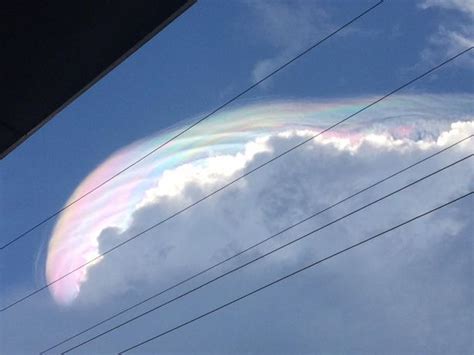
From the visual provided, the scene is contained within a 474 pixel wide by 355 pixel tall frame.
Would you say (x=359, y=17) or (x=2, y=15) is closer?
(x=2, y=15)

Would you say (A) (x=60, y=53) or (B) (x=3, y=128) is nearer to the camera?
(A) (x=60, y=53)

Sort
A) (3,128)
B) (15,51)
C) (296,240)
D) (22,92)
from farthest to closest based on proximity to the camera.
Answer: (296,240) → (3,128) → (22,92) → (15,51)

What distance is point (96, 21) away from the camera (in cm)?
657

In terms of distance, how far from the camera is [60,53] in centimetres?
682

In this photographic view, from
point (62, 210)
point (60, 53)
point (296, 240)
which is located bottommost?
point (296, 240)

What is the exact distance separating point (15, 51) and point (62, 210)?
5.70 meters

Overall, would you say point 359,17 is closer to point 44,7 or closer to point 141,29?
point 141,29

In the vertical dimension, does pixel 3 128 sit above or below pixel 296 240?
above

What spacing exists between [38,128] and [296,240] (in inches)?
163

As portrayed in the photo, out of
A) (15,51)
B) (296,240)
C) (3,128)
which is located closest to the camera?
(15,51)

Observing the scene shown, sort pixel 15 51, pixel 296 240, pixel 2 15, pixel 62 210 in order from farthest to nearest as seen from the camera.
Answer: pixel 62 210
pixel 296 240
pixel 15 51
pixel 2 15

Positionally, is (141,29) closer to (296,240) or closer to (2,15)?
(2,15)

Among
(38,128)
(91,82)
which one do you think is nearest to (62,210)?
(38,128)

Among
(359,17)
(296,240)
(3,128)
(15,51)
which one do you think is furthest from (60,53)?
(296,240)
